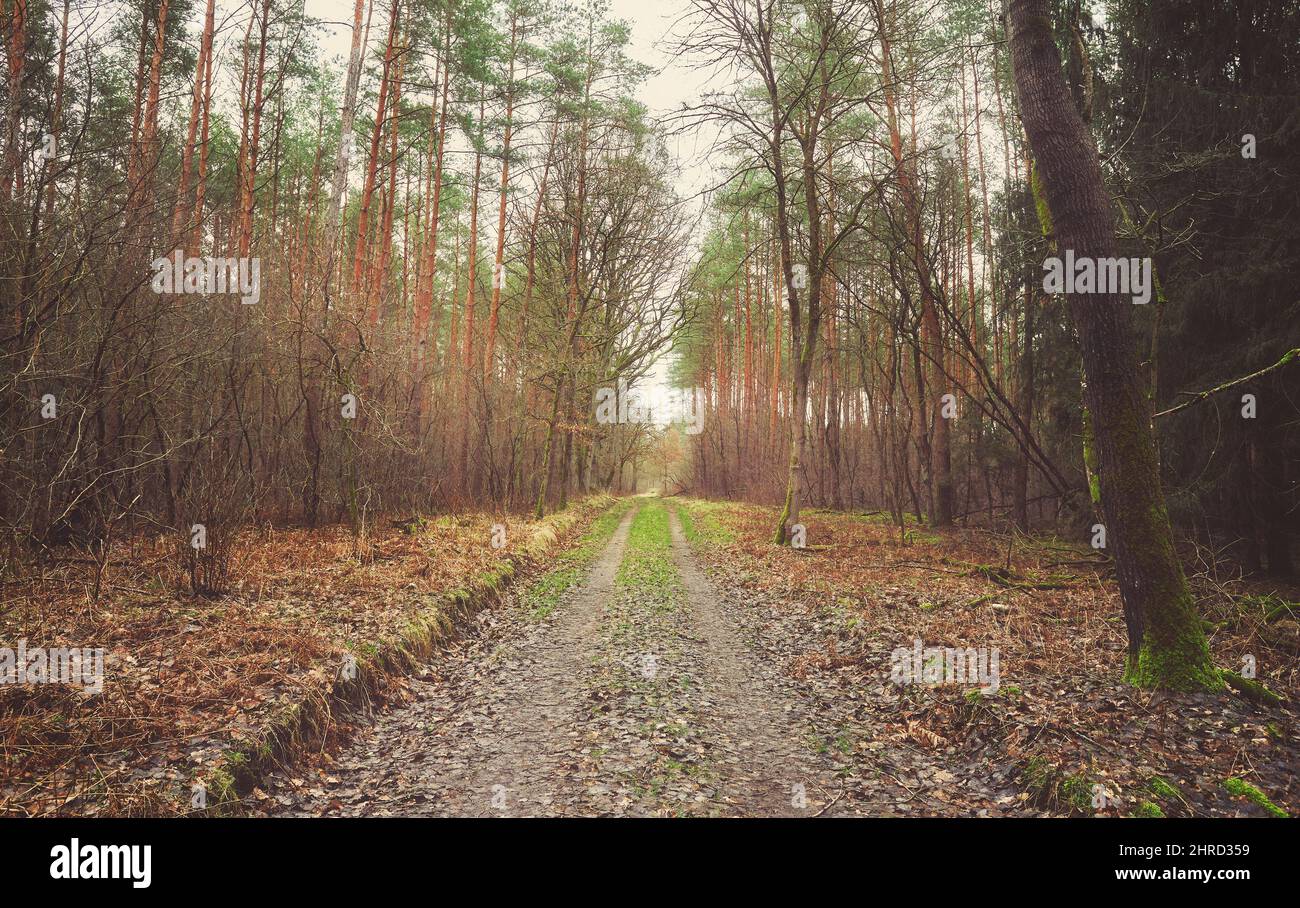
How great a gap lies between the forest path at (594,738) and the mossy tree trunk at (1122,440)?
2.69 metres

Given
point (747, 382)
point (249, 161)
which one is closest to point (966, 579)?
point (249, 161)

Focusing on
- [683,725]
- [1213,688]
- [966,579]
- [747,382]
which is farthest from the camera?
[747,382]

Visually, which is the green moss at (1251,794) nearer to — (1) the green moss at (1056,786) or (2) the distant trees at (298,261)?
(1) the green moss at (1056,786)

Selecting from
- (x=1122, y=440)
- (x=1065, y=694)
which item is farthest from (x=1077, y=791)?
(x=1122, y=440)

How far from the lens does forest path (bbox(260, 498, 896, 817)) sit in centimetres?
372

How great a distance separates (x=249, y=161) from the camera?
14086mm

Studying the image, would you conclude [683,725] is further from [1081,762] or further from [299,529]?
[299,529]

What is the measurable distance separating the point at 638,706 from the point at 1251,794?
4.00 metres

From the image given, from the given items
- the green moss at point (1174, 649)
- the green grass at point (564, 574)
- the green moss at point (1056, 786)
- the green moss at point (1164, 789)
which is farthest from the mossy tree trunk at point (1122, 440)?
the green grass at point (564, 574)

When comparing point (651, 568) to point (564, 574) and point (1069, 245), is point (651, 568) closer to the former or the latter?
point (564, 574)

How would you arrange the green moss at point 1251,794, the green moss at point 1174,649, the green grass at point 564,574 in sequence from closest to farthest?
the green moss at point 1251,794 < the green moss at point 1174,649 < the green grass at point 564,574

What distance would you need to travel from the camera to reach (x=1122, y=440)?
474 cm

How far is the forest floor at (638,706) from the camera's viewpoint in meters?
3.55
